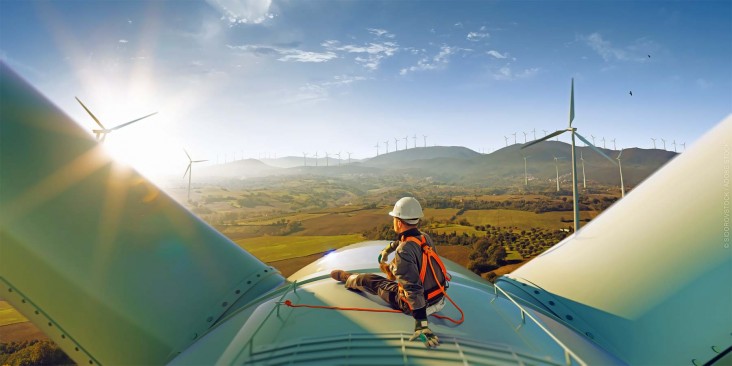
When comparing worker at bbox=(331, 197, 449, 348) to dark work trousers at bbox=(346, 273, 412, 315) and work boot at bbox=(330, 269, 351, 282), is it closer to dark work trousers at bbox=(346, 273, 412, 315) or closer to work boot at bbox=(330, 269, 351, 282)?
dark work trousers at bbox=(346, 273, 412, 315)

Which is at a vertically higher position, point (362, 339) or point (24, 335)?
point (362, 339)

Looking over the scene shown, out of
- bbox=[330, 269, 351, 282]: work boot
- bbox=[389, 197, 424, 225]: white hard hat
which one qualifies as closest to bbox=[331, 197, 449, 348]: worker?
bbox=[389, 197, 424, 225]: white hard hat

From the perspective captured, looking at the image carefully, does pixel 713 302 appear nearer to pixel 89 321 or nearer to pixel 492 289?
pixel 492 289

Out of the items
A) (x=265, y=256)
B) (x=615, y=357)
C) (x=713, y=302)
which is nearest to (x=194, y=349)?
(x=615, y=357)

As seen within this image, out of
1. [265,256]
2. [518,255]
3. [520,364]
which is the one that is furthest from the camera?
[265,256]

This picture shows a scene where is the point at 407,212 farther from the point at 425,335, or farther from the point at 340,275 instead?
the point at 340,275

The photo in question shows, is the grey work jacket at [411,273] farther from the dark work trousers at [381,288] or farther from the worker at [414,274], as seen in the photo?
the dark work trousers at [381,288]
